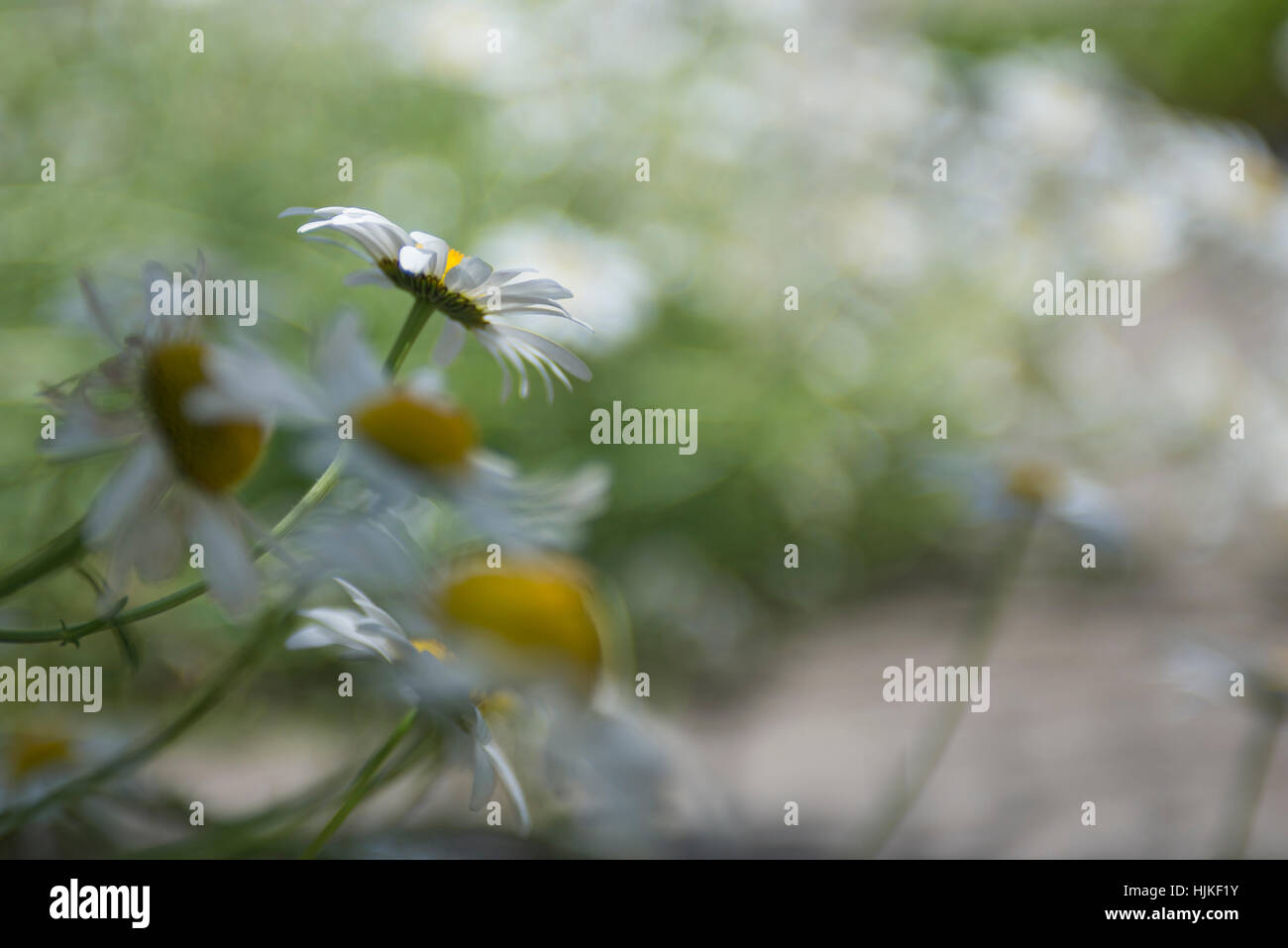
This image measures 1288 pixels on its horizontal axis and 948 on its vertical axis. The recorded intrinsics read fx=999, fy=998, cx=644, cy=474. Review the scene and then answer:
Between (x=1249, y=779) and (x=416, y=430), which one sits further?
(x=1249, y=779)

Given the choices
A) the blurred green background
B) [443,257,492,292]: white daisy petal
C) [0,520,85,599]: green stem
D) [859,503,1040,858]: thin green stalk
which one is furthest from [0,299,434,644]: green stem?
the blurred green background

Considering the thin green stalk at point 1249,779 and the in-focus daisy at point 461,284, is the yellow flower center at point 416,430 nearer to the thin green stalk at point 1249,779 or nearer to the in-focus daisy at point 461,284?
the in-focus daisy at point 461,284

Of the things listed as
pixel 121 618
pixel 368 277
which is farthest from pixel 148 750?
pixel 368 277

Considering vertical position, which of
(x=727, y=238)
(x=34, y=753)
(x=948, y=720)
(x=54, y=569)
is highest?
(x=727, y=238)

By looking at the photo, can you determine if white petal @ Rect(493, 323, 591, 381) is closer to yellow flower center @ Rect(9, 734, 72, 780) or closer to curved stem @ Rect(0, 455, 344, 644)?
curved stem @ Rect(0, 455, 344, 644)

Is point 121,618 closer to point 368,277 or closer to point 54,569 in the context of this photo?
point 54,569
